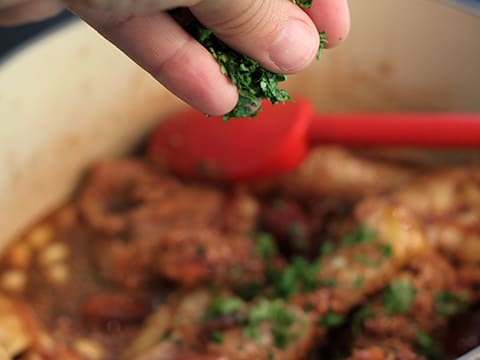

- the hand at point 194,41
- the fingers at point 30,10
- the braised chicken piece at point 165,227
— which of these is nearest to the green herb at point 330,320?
the braised chicken piece at point 165,227

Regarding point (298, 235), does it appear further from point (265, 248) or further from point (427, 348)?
point (427, 348)

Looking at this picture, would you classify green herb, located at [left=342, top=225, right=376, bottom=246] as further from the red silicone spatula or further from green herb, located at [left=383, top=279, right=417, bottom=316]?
the red silicone spatula

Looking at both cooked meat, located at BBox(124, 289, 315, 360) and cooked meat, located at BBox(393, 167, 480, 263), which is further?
cooked meat, located at BBox(393, 167, 480, 263)

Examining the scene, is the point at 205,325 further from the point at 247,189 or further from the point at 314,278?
the point at 247,189

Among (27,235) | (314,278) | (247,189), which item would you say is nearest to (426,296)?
(314,278)

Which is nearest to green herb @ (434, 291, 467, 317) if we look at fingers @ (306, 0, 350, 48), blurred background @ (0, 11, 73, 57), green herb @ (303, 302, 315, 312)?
Answer: green herb @ (303, 302, 315, 312)

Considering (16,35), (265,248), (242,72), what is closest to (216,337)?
(265,248)
